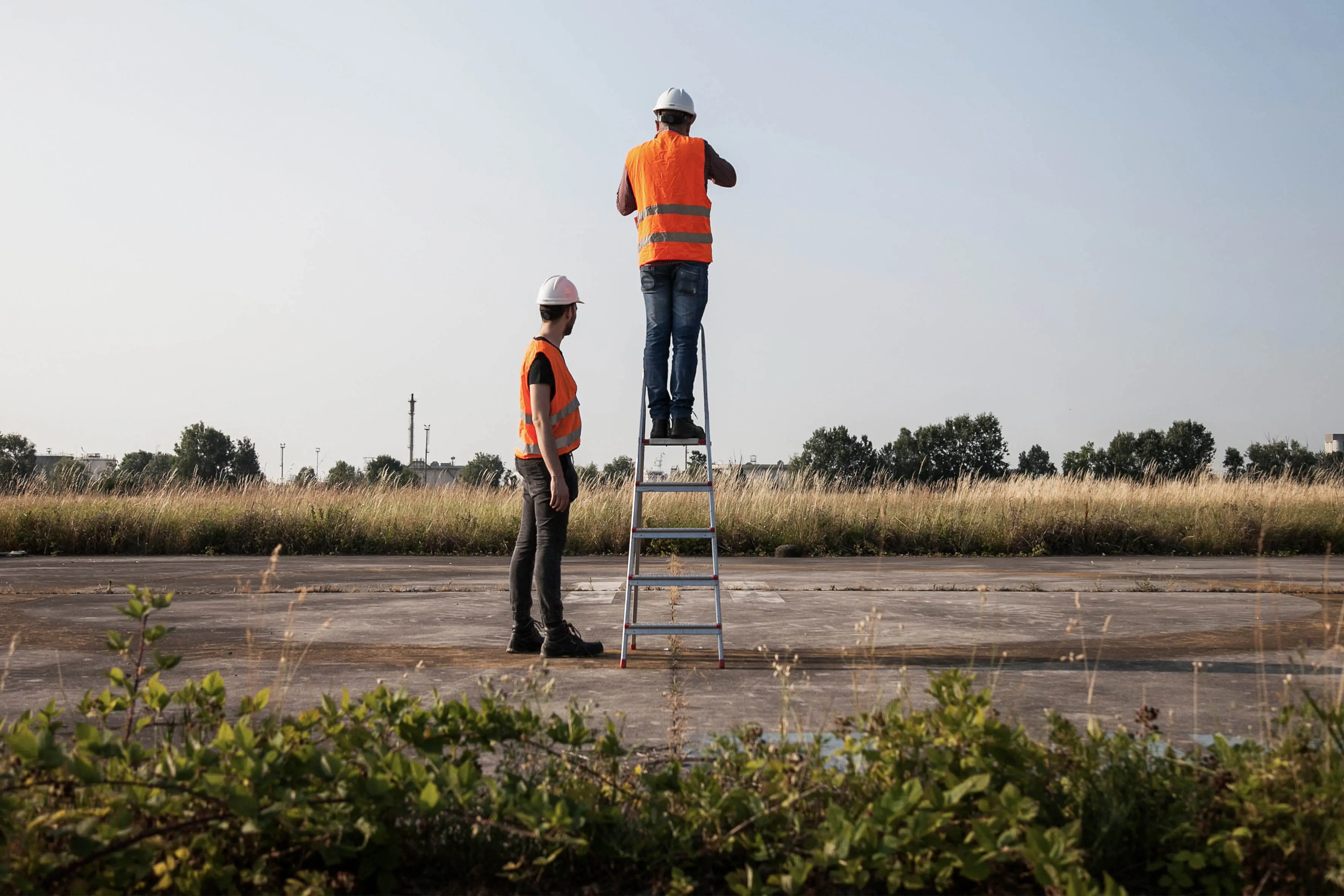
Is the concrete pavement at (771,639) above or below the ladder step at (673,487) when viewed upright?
below

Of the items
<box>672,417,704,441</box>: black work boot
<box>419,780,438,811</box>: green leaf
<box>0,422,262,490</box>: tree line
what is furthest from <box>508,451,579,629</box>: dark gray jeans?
<box>0,422,262,490</box>: tree line

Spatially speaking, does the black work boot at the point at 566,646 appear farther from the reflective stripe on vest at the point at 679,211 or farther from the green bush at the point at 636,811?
the green bush at the point at 636,811

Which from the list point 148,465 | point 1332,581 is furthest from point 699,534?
point 148,465

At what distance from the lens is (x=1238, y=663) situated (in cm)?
512

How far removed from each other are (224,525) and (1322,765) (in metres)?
16.4

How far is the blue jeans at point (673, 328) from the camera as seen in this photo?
6.02 metres

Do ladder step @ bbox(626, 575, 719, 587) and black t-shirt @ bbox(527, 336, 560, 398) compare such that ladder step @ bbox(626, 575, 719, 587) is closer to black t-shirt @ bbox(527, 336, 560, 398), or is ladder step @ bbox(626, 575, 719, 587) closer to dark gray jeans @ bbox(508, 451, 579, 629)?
dark gray jeans @ bbox(508, 451, 579, 629)

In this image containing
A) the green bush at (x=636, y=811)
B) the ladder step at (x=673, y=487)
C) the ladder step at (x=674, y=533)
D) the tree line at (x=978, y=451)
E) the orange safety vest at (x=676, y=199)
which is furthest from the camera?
the tree line at (x=978, y=451)

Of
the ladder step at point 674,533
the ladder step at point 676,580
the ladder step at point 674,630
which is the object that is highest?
the ladder step at point 674,533

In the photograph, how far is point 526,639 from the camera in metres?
5.68

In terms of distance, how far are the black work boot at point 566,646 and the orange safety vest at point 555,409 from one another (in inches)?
38.1

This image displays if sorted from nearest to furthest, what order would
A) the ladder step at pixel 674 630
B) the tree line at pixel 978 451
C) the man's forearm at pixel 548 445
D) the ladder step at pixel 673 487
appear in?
the ladder step at pixel 674 630 < the man's forearm at pixel 548 445 < the ladder step at pixel 673 487 < the tree line at pixel 978 451

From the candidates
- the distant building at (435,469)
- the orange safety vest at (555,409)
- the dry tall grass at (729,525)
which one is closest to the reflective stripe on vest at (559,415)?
the orange safety vest at (555,409)

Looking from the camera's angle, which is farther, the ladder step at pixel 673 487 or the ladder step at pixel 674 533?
the ladder step at pixel 673 487
